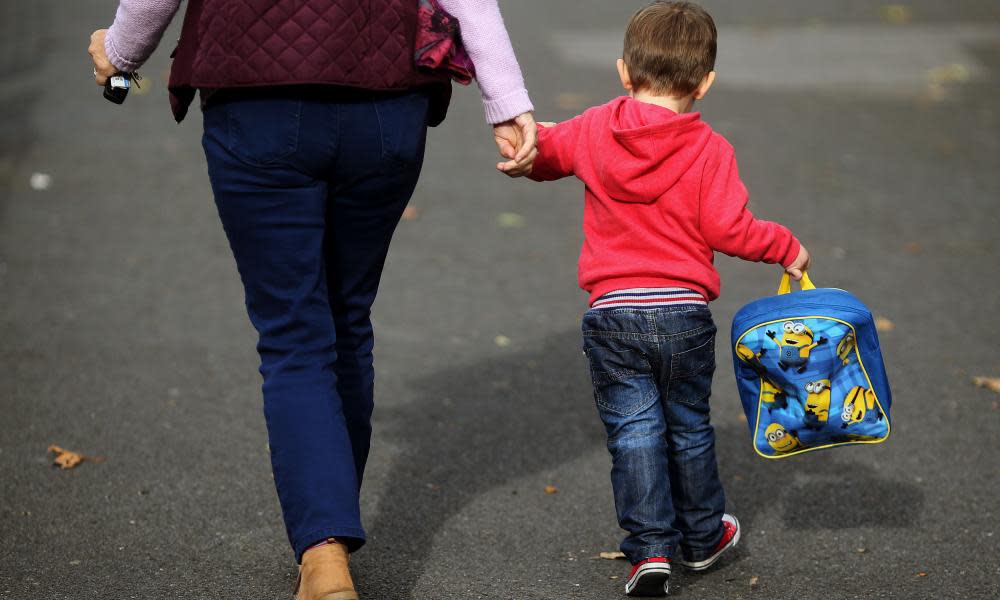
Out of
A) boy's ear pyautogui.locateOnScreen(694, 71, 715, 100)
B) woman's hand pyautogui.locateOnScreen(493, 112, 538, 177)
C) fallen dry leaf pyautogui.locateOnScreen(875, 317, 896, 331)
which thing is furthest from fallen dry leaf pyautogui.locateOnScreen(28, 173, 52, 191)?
boy's ear pyautogui.locateOnScreen(694, 71, 715, 100)

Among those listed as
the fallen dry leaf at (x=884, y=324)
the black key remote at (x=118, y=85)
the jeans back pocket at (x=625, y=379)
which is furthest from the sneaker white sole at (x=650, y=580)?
the fallen dry leaf at (x=884, y=324)

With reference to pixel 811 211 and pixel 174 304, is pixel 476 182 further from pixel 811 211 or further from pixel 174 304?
pixel 174 304

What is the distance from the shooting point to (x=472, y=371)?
5.14 metres

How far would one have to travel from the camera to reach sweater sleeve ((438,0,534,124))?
2.85 metres

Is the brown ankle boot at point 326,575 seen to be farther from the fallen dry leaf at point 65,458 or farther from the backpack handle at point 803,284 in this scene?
the fallen dry leaf at point 65,458

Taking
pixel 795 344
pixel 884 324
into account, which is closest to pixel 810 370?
pixel 795 344

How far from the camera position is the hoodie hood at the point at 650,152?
3.09 metres

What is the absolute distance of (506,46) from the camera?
2918mm

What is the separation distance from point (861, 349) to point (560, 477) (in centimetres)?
126

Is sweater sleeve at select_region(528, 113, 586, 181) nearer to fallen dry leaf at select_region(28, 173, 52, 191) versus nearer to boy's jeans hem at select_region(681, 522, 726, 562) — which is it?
boy's jeans hem at select_region(681, 522, 726, 562)

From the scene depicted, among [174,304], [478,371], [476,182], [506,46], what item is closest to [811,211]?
[476,182]

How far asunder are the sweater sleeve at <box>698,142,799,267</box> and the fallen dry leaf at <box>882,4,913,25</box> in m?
10.6

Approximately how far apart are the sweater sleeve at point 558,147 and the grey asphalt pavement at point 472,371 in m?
1.11

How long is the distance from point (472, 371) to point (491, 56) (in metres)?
2.41
